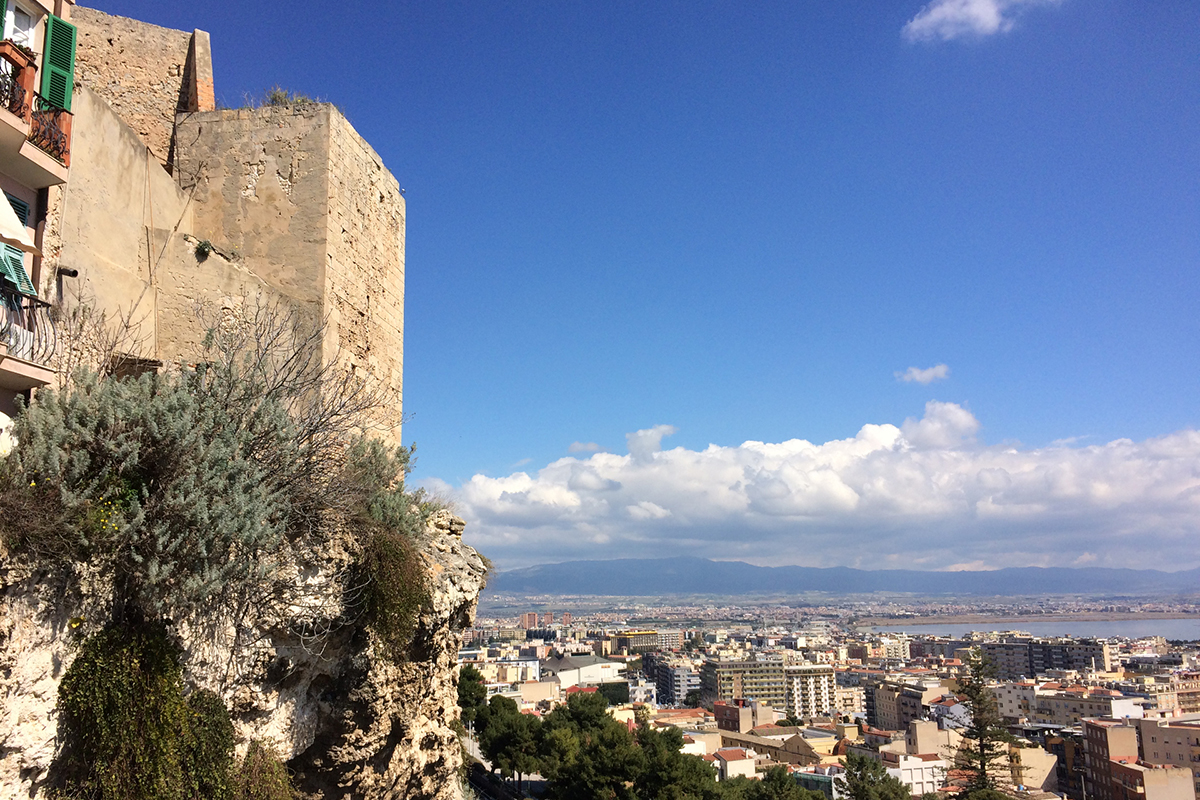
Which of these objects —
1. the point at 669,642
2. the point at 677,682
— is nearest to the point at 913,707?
the point at 677,682

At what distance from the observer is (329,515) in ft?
28.4

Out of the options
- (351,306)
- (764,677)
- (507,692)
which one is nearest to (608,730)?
(351,306)

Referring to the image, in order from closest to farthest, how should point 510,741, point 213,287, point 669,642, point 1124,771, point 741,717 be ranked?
point 213,287 < point 510,741 < point 1124,771 < point 741,717 < point 669,642

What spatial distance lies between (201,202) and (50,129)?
92.2 inches

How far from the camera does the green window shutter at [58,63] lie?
8.02 m

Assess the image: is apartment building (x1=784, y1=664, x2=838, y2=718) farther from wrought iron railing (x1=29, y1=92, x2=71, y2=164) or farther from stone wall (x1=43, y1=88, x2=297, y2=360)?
wrought iron railing (x1=29, y1=92, x2=71, y2=164)

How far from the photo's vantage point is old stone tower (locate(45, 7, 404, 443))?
349 inches

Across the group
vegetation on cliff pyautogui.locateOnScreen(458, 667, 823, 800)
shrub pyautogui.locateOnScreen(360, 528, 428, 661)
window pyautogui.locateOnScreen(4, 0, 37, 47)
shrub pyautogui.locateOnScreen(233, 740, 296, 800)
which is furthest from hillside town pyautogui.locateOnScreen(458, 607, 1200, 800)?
window pyautogui.locateOnScreen(4, 0, 37, 47)

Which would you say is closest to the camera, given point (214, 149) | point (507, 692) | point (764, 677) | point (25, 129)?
point (25, 129)

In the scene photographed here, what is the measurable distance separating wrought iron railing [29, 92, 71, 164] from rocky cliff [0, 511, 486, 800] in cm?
403

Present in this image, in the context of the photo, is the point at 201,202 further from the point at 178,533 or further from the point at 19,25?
the point at 178,533

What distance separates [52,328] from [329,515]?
10.1 feet

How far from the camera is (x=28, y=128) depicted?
756 cm

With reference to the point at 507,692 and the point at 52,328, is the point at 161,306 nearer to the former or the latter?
the point at 52,328
